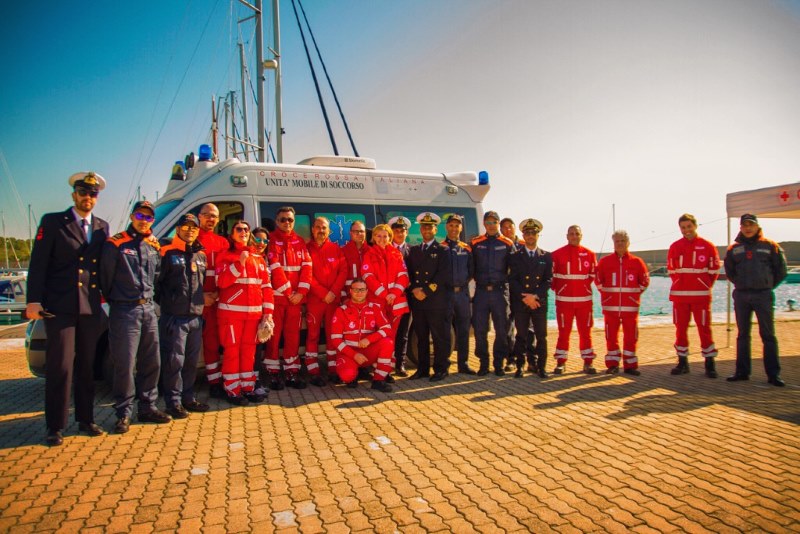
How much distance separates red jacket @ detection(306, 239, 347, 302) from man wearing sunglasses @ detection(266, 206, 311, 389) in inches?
6.0

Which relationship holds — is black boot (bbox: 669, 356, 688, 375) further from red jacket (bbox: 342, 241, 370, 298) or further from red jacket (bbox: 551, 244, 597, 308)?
red jacket (bbox: 342, 241, 370, 298)

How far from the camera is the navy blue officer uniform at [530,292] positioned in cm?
591

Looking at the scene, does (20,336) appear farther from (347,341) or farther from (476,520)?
(476,520)

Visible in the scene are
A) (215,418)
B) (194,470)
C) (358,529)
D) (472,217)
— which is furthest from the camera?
(472,217)

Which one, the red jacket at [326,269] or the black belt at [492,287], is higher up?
the red jacket at [326,269]

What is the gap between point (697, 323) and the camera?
20.0ft

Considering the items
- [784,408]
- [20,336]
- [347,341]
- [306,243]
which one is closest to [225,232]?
[306,243]

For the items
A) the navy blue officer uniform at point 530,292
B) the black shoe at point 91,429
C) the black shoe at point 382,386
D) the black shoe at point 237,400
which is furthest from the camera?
the navy blue officer uniform at point 530,292

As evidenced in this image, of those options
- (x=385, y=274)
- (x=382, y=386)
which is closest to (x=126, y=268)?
(x=385, y=274)

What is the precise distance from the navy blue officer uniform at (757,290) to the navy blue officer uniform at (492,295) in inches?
116

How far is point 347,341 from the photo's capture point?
5414 mm

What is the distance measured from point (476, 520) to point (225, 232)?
455cm

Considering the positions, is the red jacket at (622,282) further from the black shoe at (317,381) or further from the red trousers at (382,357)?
the black shoe at (317,381)

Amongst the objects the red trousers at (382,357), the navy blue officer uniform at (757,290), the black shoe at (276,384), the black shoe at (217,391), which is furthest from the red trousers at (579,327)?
the black shoe at (217,391)
